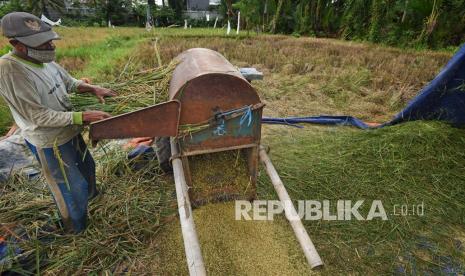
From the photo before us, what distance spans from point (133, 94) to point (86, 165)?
84 centimetres

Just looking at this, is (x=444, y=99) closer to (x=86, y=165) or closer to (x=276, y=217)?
(x=276, y=217)

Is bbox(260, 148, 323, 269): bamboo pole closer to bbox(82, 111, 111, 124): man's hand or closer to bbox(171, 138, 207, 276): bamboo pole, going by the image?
bbox(171, 138, 207, 276): bamboo pole

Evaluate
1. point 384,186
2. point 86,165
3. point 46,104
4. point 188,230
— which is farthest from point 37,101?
point 384,186

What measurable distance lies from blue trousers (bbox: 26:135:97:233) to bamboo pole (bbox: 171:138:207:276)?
672 millimetres

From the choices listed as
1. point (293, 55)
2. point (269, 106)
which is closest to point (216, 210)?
point (269, 106)

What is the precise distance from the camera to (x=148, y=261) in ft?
7.64

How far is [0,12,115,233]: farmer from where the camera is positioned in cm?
176

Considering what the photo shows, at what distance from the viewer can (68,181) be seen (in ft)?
7.16

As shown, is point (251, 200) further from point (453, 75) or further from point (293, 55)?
point (293, 55)

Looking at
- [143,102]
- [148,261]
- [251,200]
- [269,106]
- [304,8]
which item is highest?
[304,8]

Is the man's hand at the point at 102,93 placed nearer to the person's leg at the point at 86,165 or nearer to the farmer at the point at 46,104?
the farmer at the point at 46,104

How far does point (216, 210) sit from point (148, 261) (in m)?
0.74

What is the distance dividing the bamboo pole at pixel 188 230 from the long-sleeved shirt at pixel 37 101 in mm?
766

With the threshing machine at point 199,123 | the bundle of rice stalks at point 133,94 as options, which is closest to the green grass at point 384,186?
the threshing machine at point 199,123
